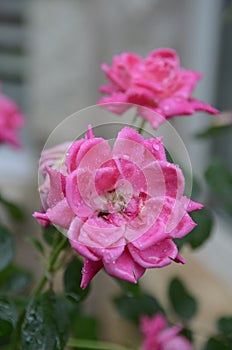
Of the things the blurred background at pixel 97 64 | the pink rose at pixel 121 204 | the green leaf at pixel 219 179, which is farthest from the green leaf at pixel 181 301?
the blurred background at pixel 97 64

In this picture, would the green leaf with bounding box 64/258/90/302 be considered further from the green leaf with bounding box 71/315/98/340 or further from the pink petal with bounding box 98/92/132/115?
the green leaf with bounding box 71/315/98/340

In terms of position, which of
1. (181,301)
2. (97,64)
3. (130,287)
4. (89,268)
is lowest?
(97,64)

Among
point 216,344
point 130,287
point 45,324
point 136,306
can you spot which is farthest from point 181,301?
point 45,324

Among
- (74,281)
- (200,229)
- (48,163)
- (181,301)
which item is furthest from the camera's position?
(181,301)

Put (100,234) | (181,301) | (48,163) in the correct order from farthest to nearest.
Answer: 1. (181,301)
2. (48,163)
3. (100,234)

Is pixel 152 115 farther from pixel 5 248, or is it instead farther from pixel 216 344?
pixel 216 344

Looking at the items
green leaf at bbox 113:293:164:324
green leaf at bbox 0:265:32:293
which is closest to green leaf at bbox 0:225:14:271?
green leaf at bbox 0:265:32:293

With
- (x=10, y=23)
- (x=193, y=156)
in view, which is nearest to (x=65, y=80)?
(x=10, y=23)
